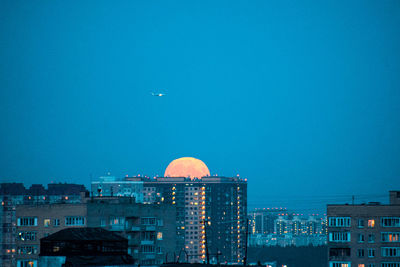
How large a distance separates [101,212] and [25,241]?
1254 centimetres

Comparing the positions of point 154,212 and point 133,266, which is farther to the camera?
point 154,212

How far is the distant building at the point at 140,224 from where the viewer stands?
130 meters

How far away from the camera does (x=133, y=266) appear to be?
79.2m

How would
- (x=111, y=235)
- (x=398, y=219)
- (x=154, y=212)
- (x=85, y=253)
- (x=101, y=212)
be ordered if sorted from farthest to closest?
(x=154, y=212), (x=101, y=212), (x=398, y=219), (x=111, y=235), (x=85, y=253)

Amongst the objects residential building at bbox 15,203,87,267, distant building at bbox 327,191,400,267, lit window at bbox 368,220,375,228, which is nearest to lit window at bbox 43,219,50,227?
residential building at bbox 15,203,87,267

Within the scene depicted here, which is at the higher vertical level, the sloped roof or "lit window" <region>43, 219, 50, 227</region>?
"lit window" <region>43, 219, 50, 227</region>

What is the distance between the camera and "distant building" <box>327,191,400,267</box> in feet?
399

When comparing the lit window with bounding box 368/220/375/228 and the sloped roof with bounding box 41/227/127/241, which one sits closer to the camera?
the sloped roof with bounding box 41/227/127/241

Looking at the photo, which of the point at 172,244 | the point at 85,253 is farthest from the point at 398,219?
the point at 85,253

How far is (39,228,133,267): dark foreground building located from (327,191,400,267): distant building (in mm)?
38936

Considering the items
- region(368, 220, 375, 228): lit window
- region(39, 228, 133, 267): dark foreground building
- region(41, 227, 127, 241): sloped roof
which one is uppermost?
region(368, 220, 375, 228): lit window

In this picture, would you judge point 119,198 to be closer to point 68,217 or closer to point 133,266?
point 68,217

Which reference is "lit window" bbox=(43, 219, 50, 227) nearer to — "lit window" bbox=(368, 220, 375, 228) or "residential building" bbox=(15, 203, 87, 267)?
"residential building" bbox=(15, 203, 87, 267)

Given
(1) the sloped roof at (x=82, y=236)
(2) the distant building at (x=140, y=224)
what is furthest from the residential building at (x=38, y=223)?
(1) the sloped roof at (x=82, y=236)
